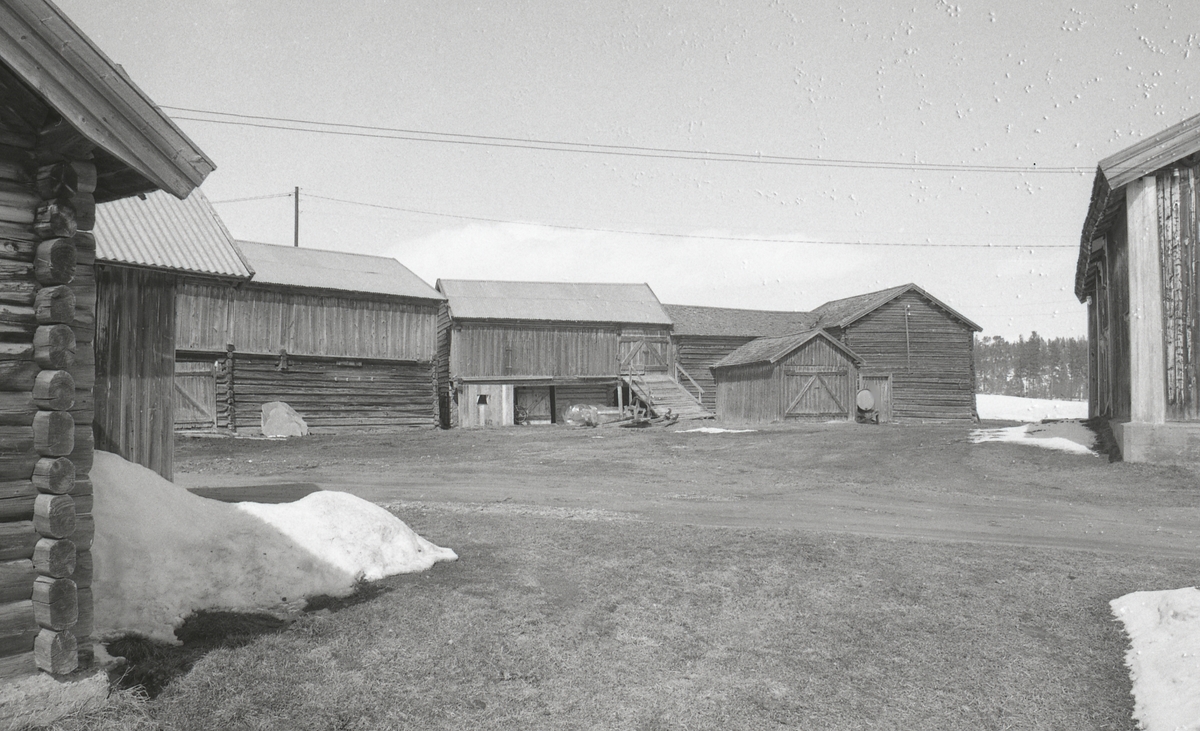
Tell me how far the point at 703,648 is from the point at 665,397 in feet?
97.0

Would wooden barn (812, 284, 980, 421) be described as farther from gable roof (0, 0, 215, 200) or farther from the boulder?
gable roof (0, 0, 215, 200)

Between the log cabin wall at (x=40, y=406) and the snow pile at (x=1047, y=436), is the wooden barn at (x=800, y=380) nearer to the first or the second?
the snow pile at (x=1047, y=436)

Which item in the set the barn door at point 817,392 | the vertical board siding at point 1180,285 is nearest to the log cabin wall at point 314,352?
the barn door at point 817,392

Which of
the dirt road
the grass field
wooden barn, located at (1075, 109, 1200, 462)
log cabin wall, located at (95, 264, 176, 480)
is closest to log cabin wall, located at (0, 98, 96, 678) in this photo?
the grass field

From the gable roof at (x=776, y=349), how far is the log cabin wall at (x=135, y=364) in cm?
2614

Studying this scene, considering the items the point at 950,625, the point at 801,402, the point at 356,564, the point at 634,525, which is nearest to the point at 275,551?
the point at 356,564

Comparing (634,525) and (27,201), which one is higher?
(27,201)

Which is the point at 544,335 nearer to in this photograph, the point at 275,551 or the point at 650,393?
the point at 650,393

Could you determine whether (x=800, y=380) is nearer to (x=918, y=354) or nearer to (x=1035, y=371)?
(x=918, y=354)

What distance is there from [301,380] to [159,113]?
1060 inches

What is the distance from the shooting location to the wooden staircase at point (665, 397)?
34.6 metres

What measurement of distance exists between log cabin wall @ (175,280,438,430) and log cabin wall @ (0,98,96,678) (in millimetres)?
25835

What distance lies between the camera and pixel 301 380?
30.1m

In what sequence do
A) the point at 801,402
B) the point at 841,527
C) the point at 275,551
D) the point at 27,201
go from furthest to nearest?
the point at 801,402, the point at 841,527, the point at 275,551, the point at 27,201
